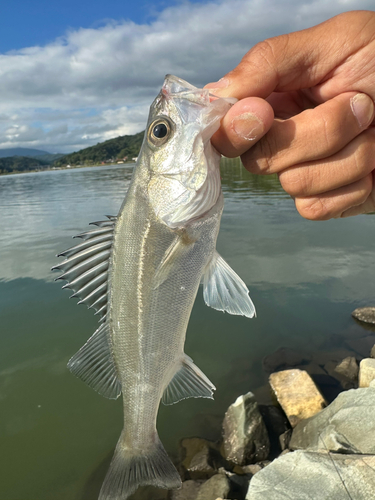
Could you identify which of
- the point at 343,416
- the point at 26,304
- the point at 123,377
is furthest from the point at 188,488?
the point at 26,304

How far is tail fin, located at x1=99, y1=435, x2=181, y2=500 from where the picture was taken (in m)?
3.06

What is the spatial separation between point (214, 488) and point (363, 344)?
16.7 ft

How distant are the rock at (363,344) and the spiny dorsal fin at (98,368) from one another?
6.68 m

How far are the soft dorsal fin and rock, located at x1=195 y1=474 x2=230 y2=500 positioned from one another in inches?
101

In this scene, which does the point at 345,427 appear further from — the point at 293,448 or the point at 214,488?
the point at 214,488

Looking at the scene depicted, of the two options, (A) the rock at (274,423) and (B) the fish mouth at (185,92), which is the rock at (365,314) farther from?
(B) the fish mouth at (185,92)

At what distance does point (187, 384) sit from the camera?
3.00 meters

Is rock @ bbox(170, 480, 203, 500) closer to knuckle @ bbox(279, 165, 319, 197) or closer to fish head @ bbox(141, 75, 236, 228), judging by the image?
fish head @ bbox(141, 75, 236, 228)

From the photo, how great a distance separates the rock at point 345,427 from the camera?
423 centimetres

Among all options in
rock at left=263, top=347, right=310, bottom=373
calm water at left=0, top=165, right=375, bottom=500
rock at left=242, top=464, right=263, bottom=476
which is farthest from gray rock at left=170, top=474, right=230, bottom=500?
rock at left=263, top=347, right=310, bottom=373

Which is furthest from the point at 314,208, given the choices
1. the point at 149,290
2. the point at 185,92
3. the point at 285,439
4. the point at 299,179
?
the point at 285,439

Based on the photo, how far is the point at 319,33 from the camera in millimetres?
2248

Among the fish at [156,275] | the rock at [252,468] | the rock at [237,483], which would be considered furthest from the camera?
the rock at [252,468]

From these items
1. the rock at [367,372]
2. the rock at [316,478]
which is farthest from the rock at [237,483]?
the rock at [367,372]
